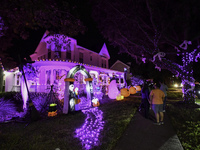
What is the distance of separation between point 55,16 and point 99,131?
487 cm

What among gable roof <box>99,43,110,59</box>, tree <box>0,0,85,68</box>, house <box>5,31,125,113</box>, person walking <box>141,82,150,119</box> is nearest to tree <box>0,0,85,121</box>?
tree <box>0,0,85,68</box>

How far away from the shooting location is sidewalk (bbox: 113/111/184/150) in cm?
345

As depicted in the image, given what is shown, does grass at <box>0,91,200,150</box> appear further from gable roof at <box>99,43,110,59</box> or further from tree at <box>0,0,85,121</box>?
gable roof at <box>99,43,110,59</box>

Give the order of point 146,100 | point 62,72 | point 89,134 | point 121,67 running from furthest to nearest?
point 121,67 < point 62,72 < point 146,100 < point 89,134

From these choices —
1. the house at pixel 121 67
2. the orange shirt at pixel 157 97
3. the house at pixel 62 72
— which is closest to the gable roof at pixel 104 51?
the house at pixel 62 72

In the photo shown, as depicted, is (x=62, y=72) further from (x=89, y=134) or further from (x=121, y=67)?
(x=121, y=67)

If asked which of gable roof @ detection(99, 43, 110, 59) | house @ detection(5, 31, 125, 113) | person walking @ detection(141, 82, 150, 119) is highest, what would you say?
gable roof @ detection(99, 43, 110, 59)

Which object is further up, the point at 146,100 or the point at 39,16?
the point at 39,16

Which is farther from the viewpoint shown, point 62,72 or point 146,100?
point 62,72

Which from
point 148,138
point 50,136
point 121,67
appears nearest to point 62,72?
point 50,136

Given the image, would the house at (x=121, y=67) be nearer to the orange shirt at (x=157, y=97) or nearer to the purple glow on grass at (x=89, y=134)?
the orange shirt at (x=157, y=97)

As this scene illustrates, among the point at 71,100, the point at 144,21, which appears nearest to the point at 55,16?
the point at 71,100

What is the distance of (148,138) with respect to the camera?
3979 millimetres

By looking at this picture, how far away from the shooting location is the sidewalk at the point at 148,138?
3.45m
